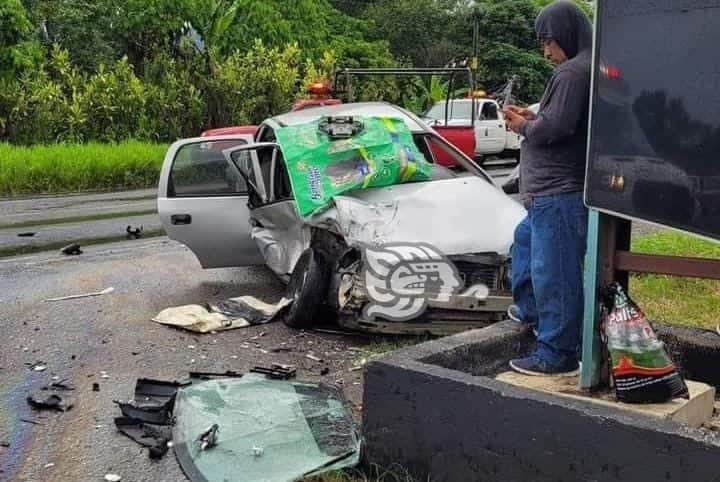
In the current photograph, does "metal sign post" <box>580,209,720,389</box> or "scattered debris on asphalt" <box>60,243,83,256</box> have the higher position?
"metal sign post" <box>580,209,720,389</box>

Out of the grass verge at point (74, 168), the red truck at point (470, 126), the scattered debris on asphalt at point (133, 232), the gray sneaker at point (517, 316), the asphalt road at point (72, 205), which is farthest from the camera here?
the grass verge at point (74, 168)

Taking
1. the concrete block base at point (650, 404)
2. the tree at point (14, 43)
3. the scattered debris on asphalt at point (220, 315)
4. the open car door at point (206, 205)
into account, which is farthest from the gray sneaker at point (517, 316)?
the tree at point (14, 43)

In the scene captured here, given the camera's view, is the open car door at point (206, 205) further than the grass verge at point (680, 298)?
Yes

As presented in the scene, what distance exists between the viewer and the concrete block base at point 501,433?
294 cm

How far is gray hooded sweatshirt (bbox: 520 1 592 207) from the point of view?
3826mm

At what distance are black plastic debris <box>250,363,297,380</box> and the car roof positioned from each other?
2779 millimetres

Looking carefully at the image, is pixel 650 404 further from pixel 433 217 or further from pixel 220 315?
pixel 220 315

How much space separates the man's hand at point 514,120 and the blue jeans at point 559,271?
34 centimetres

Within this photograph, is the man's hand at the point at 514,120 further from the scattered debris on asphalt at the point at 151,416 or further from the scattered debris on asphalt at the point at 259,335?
the scattered debris on asphalt at the point at 259,335

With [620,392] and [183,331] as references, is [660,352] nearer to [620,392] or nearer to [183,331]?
[620,392]

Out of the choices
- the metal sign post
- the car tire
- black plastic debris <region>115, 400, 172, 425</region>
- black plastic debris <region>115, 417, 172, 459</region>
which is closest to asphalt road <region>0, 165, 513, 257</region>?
the car tire

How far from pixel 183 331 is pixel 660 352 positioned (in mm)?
4342

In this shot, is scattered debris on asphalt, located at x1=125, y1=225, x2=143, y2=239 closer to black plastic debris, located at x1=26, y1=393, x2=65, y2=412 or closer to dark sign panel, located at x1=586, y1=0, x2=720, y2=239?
black plastic debris, located at x1=26, y1=393, x2=65, y2=412

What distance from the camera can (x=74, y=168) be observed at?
1869 centimetres
